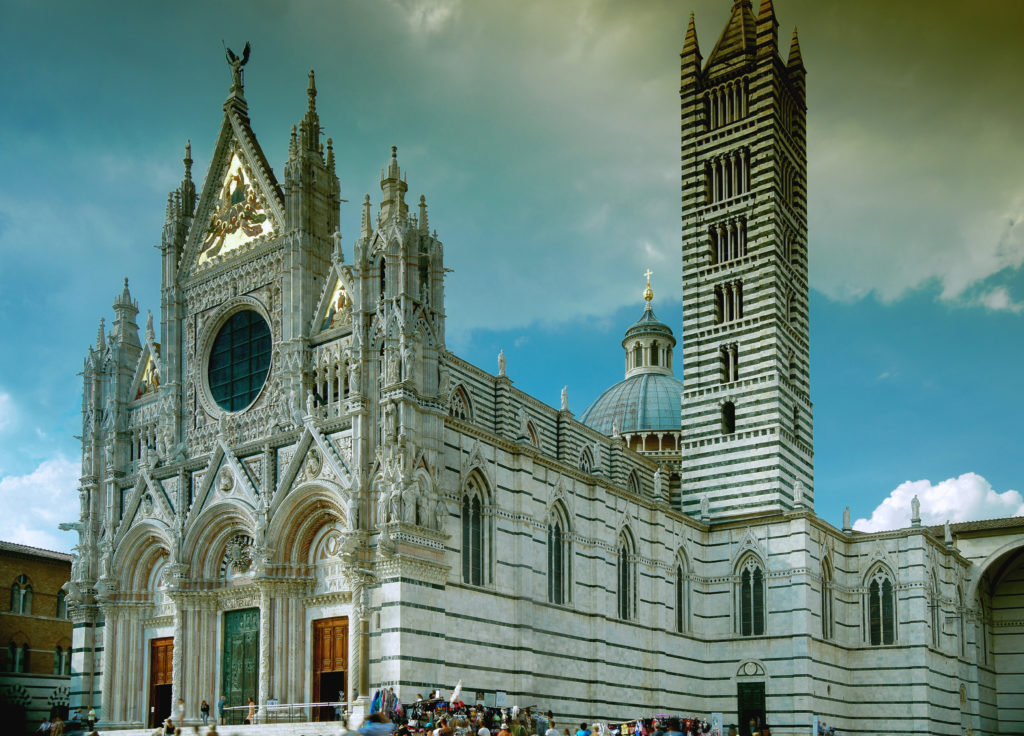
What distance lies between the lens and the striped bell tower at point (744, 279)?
46.6 metres

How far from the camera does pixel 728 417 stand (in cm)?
4819

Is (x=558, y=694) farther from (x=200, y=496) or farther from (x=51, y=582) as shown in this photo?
(x=51, y=582)

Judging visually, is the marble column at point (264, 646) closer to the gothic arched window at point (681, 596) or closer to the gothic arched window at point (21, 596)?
the gothic arched window at point (21, 596)

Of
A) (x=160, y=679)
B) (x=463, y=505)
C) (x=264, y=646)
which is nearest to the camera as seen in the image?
(x=264, y=646)

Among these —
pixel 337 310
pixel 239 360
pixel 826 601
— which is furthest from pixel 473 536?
pixel 826 601

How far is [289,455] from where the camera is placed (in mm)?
34844

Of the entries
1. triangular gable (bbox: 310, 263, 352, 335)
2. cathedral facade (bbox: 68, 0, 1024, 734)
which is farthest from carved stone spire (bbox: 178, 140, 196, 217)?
triangular gable (bbox: 310, 263, 352, 335)

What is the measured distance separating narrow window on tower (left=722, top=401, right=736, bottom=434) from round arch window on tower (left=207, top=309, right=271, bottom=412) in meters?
19.3

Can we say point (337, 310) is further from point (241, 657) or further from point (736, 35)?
point (736, 35)

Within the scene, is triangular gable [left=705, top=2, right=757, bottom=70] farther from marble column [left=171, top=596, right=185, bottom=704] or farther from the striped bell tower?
marble column [left=171, top=596, right=185, bottom=704]

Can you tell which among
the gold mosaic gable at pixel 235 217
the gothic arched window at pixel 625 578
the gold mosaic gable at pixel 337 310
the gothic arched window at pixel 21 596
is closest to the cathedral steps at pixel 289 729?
the gold mosaic gable at pixel 337 310

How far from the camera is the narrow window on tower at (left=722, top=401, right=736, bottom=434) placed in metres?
47.7

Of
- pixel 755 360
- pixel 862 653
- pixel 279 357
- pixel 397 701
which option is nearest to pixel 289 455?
pixel 279 357

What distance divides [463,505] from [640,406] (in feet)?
97.4
